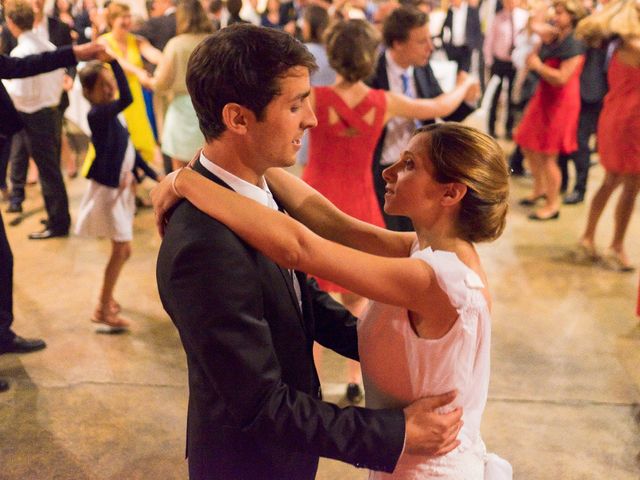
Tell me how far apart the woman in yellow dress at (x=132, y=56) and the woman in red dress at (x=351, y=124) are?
258cm

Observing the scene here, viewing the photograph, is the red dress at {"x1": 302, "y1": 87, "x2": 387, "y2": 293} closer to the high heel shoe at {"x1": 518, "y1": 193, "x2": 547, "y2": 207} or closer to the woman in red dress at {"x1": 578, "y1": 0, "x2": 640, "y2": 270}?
the woman in red dress at {"x1": 578, "y1": 0, "x2": 640, "y2": 270}

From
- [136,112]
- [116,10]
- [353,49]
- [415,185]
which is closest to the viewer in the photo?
[415,185]

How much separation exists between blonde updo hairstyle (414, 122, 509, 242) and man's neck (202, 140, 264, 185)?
37 cm

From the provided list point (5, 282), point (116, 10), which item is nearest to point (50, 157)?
point (116, 10)

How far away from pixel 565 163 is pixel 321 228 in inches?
199

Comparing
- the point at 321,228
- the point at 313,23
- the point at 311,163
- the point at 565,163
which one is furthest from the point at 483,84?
the point at 321,228

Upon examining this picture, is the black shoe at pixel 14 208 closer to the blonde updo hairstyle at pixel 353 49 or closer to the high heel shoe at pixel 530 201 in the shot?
the blonde updo hairstyle at pixel 353 49

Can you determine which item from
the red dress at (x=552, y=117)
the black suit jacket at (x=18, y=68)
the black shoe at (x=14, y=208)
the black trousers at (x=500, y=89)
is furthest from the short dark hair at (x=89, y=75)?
the black trousers at (x=500, y=89)

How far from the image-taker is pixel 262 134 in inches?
52.1

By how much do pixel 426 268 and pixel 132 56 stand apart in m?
4.84

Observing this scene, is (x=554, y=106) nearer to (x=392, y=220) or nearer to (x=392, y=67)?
(x=392, y=67)

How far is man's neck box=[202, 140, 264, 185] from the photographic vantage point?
1348 millimetres

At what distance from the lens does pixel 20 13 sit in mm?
4578

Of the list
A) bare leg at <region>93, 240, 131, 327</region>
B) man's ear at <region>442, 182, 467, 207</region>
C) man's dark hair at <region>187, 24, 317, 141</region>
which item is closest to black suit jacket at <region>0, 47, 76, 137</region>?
bare leg at <region>93, 240, 131, 327</region>
